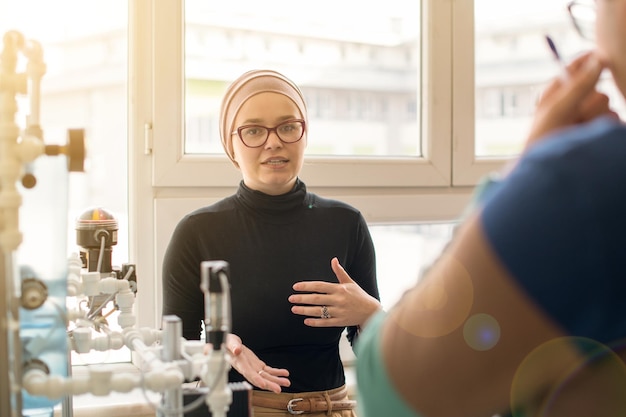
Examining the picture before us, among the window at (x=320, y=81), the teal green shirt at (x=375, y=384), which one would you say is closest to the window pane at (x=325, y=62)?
the window at (x=320, y=81)

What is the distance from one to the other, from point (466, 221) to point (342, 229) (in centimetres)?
131

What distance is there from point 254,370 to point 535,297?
1.07 meters

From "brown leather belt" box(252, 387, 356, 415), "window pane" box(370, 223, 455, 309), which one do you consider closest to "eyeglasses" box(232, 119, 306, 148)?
"brown leather belt" box(252, 387, 356, 415)

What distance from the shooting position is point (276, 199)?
1783 millimetres

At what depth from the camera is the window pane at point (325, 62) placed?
2.15 meters

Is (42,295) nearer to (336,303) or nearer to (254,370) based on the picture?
(254,370)

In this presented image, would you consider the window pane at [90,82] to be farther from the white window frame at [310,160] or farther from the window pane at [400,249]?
the window pane at [400,249]

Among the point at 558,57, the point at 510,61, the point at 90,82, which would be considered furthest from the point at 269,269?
the point at 510,61

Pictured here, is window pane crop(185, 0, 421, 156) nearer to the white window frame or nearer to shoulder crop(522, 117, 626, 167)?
the white window frame

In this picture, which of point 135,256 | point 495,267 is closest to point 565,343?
point 495,267

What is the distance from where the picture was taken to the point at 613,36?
1.84 ft

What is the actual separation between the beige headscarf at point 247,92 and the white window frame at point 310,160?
30cm

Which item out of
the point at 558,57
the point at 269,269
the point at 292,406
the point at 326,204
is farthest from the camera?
the point at 326,204

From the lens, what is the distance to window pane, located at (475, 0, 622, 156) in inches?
102
